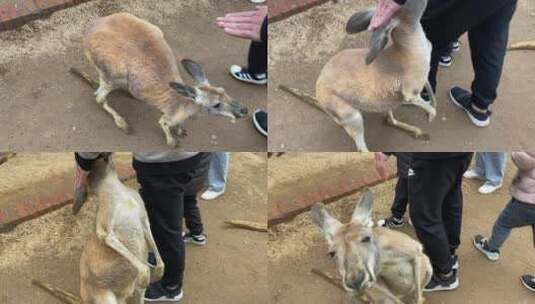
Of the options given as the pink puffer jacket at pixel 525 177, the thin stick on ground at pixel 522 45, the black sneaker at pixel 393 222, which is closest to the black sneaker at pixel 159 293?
the black sneaker at pixel 393 222

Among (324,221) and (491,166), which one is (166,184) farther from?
(491,166)

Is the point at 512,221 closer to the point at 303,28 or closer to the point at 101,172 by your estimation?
the point at 303,28

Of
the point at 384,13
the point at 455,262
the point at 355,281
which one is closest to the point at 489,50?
the point at 384,13

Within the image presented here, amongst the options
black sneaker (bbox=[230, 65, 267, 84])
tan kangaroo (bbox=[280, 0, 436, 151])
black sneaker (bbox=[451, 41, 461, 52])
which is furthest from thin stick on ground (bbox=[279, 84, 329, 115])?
black sneaker (bbox=[451, 41, 461, 52])

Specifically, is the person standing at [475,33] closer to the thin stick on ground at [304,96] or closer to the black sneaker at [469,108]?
the black sneaker at [469,108]

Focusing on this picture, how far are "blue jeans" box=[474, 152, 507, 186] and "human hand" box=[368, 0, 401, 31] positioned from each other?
1530 mm

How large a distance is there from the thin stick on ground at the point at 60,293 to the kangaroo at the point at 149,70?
39.4 inches

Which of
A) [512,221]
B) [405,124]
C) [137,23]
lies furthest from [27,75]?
[512,221]

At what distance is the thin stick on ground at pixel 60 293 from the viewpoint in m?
3.50

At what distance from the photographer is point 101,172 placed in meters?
2.88

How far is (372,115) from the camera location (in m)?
3.64

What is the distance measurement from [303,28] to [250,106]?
2.32ft

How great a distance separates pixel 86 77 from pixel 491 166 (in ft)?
7.96

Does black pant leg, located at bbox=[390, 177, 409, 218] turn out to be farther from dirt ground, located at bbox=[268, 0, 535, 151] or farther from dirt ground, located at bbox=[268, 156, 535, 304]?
dirt ground, located at bbox=[268, 0, 535, 151]
